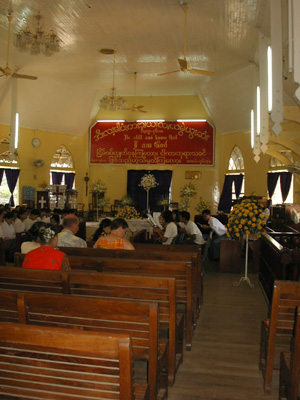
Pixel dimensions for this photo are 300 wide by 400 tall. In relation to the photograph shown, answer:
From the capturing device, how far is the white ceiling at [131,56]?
29.7 feet

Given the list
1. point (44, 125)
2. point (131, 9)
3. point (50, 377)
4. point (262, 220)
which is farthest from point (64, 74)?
point (50, 377)

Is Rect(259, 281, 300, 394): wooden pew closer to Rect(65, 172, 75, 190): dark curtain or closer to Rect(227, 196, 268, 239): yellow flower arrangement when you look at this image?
Rect(227, 196, 268, 239): yellow flower arrangement

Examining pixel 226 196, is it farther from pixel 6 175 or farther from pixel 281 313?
pixel 281 313

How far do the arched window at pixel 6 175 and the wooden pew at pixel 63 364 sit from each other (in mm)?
14392

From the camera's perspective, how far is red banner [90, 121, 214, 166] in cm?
1725

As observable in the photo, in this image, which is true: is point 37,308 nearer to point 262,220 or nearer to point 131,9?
point 262,220

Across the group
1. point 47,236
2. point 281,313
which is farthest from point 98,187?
point 281,313

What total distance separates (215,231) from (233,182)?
323 inches

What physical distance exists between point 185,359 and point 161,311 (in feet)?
2.76

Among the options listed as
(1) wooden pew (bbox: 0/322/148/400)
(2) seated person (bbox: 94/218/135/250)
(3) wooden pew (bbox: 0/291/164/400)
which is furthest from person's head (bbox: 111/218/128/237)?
(1) wooden pew (bbox: 0/322/148/400)

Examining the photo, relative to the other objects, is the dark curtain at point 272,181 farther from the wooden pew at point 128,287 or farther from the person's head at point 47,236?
the wooden pew at point 128,287

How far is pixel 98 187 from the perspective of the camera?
1744 centimetres

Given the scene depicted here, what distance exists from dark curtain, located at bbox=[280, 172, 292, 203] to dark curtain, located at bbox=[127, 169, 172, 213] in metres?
5.17

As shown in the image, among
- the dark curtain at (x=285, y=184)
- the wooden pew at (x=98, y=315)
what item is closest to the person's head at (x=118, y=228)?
the wooden pew at (x=98, y=315)
